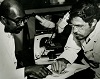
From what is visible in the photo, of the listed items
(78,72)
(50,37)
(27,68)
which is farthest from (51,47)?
(78,72)

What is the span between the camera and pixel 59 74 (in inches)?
57.9

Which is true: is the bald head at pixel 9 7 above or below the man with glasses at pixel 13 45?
above

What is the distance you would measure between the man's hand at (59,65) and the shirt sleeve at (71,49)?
0.03 m

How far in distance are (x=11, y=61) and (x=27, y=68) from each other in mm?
138

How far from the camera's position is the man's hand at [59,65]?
143 cm

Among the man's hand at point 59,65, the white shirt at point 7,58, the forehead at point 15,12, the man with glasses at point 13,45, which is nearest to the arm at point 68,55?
the man's hand at point 59,65

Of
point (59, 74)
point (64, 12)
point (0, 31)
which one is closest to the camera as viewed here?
point (0, 31)

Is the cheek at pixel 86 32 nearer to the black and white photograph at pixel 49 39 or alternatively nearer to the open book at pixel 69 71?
the black and white photograph at pixel 49 39

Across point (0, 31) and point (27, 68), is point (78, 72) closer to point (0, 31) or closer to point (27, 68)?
point (27, 68)

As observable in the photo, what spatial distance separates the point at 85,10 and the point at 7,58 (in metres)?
0.63

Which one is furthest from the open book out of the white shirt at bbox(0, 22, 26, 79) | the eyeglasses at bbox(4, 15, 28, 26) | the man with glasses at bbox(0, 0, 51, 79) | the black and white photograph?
the eyeglasses at bbox(4, 15, 28, 26)

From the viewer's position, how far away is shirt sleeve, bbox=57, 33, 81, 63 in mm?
1417

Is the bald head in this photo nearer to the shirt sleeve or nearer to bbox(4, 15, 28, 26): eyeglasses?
bbox(4, 15, 28, 26): eyeglasses

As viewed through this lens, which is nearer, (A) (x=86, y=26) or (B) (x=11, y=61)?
(B) (x=11, y=61)
